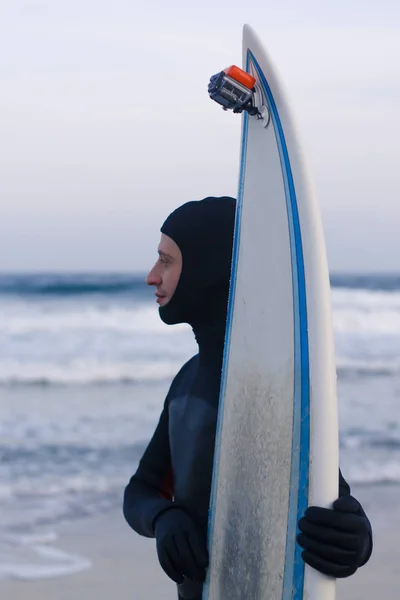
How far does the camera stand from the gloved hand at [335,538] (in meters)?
1.86

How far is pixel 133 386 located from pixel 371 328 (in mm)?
7335

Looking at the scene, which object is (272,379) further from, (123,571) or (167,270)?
(123,571)

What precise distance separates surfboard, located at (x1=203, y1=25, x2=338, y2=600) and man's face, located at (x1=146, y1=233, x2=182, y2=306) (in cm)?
14

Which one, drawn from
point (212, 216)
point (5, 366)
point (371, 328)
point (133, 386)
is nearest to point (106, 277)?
point (371, 328)

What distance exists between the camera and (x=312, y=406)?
1988mm

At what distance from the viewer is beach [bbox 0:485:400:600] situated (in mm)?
4594

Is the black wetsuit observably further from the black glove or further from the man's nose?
the man's nose

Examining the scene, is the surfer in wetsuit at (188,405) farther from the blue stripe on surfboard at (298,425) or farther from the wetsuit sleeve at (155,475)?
the blue stripe on surfboard at (298,425)

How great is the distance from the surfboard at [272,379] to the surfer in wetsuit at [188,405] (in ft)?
0.15

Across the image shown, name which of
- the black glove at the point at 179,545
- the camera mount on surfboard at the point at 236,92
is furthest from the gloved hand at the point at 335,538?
the camera mount on surfboard at the point at 236,92

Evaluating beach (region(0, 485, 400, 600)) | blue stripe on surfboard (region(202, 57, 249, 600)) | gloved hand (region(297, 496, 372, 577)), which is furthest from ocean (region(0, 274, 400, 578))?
gloved hand (region(297, 496, 372, 577))

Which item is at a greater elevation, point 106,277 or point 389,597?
point 389,597

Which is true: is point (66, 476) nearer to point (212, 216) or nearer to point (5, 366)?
point (212, 216)

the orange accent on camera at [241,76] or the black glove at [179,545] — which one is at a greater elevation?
the orange accent on camera at [241,76]
